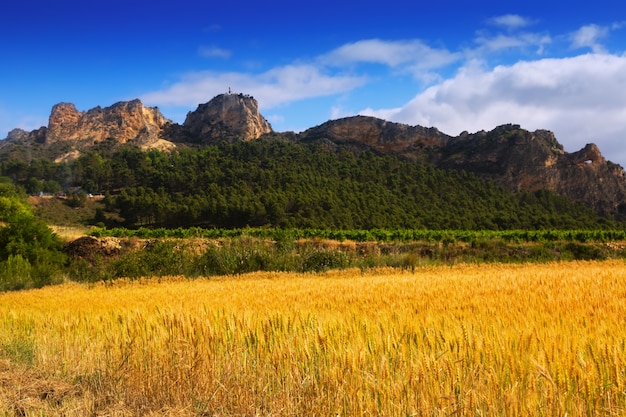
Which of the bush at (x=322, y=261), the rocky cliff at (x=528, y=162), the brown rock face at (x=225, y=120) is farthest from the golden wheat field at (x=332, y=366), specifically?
the brown rock face at (x=225, y=120)

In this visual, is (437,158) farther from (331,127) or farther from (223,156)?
(223,156)

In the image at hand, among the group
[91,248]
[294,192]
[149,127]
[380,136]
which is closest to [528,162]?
[380,136]

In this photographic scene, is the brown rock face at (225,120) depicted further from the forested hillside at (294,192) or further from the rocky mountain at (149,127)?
the forested hillside at (294,192)

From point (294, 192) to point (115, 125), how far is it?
Result: 109m

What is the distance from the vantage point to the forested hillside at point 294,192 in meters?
64.2

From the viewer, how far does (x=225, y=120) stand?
464 feet

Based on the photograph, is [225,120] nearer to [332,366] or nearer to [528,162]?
[528,162]

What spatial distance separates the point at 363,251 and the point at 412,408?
3397cm

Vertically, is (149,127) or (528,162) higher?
(149,127)

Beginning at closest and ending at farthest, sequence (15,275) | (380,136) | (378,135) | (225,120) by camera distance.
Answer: (15,275), (380,136), (378,135), (225,120)

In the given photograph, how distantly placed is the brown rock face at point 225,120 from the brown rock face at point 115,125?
42.8 feet

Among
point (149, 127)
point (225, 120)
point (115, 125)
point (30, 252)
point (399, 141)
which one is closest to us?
point (30, 252)

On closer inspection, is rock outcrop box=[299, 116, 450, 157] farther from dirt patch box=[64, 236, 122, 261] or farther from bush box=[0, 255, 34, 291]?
bush box=[0, 255, 34, 291]

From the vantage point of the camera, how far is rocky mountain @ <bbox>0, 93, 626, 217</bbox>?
326 feet
